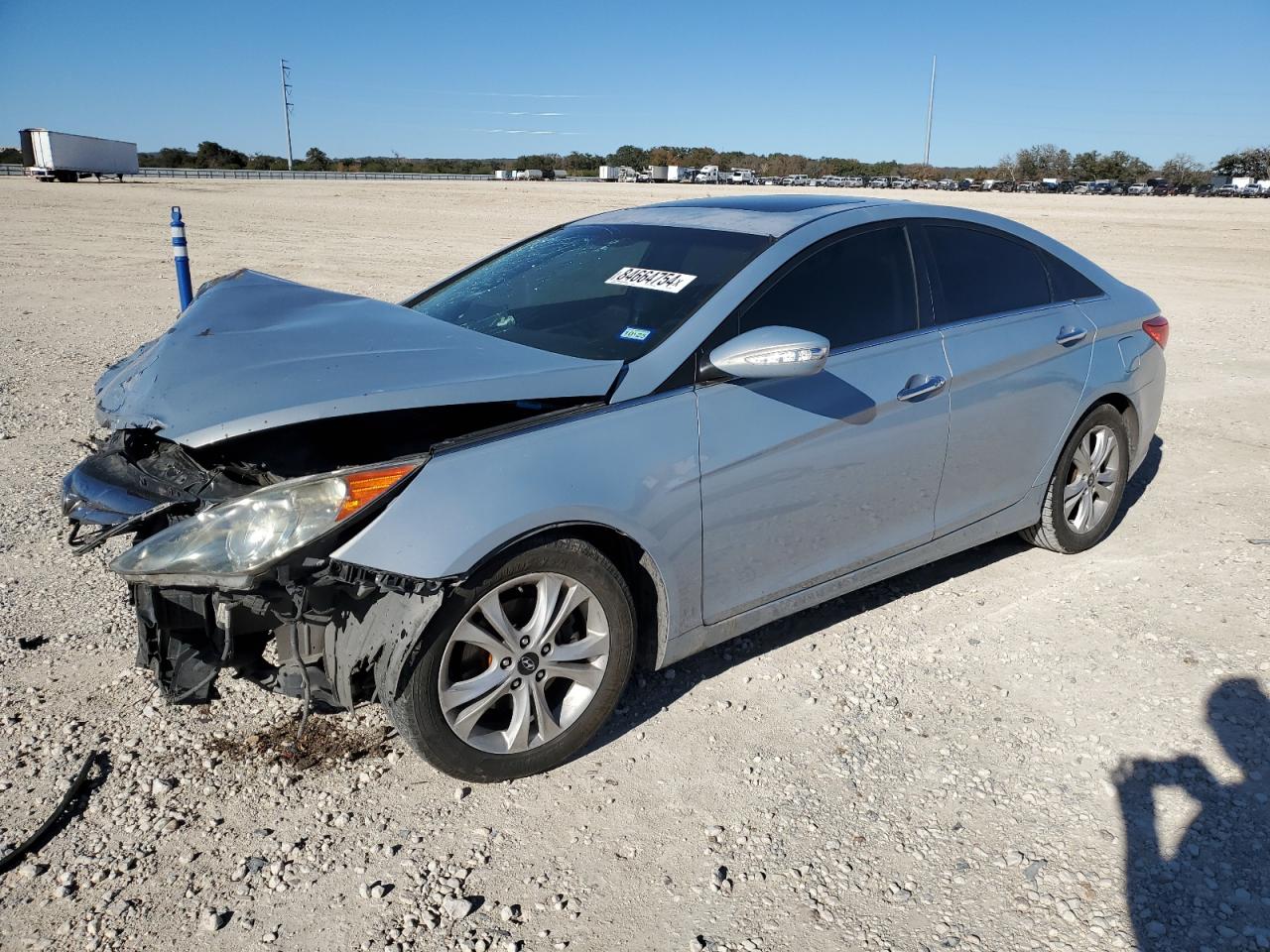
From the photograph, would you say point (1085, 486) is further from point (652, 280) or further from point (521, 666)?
point (521, 666)

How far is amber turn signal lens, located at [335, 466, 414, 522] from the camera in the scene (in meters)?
2.56

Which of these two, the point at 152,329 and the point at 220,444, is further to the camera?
the point at 152,329

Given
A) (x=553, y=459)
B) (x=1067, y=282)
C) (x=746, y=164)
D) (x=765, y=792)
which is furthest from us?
(x=746, y=164)

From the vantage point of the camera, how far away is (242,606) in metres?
2.71

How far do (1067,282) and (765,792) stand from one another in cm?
300

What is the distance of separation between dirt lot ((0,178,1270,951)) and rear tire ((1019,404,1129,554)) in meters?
0.17

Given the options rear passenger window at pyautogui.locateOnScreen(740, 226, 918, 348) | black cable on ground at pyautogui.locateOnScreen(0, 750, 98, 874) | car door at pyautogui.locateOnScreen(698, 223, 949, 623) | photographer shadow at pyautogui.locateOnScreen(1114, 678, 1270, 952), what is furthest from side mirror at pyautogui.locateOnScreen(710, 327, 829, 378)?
black cable on ground at pyautogui.locateOnScreen(0, 750, 98, 874)

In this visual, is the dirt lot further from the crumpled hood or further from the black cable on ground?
the crumpled hood

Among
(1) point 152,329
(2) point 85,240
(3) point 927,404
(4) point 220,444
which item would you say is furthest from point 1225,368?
(2) point 85,240

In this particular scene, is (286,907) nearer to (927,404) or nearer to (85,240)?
(927,404)

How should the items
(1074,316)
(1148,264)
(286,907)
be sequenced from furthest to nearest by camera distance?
1. (1148,264)
2. (1074,316)
3. (286,907)

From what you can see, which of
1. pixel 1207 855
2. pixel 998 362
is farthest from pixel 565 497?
pixel 998 362

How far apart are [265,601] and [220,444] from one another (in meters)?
0.47

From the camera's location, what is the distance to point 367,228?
2489cm
